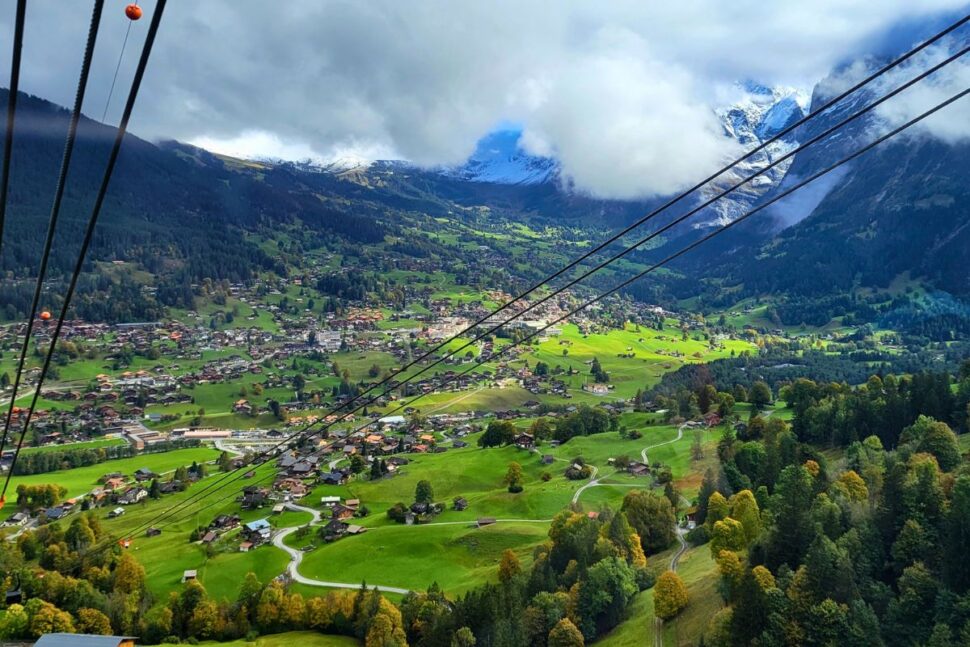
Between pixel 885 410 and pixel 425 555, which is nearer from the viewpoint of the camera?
pixel 425 555

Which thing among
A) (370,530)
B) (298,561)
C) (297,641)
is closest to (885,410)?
(370,530)

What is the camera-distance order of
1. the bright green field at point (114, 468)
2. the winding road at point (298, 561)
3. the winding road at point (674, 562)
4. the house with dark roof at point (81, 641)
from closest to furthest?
the house with dark roof at point (81, 641), the winding road at point (674, 562), the winding road at point (298, 561), the bright green field at point (114, 468)

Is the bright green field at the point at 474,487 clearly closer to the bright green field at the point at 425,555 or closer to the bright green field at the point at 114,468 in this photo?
the bright green field at the point at 425,555

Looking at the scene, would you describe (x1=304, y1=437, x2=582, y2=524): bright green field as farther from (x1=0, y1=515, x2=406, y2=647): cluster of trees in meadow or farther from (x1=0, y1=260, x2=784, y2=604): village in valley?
(x1=0, y1=515, x2=406, y2=647): cluster of trees in meadow

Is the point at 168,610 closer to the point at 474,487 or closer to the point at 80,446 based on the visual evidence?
the point at 474,487

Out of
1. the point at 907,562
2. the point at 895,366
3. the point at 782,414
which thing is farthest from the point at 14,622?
the point at 895,366

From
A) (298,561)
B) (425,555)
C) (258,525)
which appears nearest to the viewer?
(425,555)

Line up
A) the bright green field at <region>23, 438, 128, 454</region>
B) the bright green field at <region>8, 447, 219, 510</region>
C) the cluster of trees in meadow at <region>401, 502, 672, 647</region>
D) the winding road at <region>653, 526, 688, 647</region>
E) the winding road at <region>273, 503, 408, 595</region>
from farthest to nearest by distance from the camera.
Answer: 1. the bright green field at <region>23, 438, 128, 454</region>
2. the bright green field at <region>8, 447, 219, 510</region>
3. the winding road at <region>273, 503, 408, 595</region>
4. the cluster of trees in meadow at <region>401, 502, 672, 647</region>
5. the winding road at <region>653, 526, 688, 647</region>

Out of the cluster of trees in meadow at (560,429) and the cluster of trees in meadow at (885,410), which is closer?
the cluster of trees in meadow at (885,410)

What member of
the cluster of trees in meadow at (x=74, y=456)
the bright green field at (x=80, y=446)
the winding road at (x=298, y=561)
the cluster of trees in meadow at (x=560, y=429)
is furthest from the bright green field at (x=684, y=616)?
the bright green field at (x=80, y=446)

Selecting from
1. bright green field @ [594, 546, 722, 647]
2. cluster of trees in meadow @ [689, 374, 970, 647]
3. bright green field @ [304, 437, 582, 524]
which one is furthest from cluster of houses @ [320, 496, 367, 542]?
cluster of trees in meadow @ [689, 374, 970, 647]
